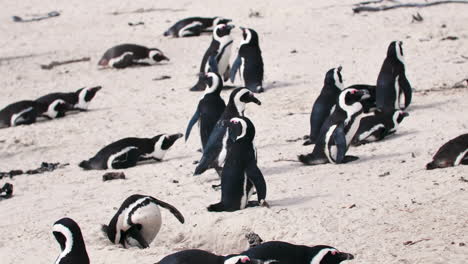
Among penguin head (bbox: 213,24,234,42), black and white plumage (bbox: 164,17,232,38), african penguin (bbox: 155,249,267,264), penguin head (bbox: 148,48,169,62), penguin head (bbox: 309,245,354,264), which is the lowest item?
penguin head (bbox: 148,48,169,62)

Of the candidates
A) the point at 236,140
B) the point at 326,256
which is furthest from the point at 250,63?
the point at 326,256

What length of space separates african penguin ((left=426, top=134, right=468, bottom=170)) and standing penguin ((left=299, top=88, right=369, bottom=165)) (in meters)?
1.04

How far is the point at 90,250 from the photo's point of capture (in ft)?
19.3

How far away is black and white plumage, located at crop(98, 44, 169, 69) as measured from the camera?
1315cm

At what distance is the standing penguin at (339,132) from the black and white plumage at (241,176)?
125 cm

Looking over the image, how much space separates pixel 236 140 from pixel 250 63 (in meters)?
4.65

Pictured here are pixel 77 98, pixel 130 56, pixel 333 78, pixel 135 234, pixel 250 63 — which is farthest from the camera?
pixel 130 56

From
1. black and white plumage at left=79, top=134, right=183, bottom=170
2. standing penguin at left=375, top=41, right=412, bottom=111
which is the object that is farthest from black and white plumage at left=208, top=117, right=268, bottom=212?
standing penguin at left=375, top=41, right=412, bottom=111

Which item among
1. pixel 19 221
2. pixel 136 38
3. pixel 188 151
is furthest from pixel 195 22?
pixel 19 221

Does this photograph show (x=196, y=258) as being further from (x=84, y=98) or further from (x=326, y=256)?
(x=84, y=98)

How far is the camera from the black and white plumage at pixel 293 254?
4.52 meters

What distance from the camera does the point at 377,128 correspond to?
8328mm

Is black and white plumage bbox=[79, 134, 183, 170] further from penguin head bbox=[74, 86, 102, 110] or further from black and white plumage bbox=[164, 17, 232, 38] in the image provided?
black and white plumage bbox=[164, 17, 232, 38]

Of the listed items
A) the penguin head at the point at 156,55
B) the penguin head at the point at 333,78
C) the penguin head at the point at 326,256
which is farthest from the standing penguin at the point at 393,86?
the penguin head at the point at 326,256
